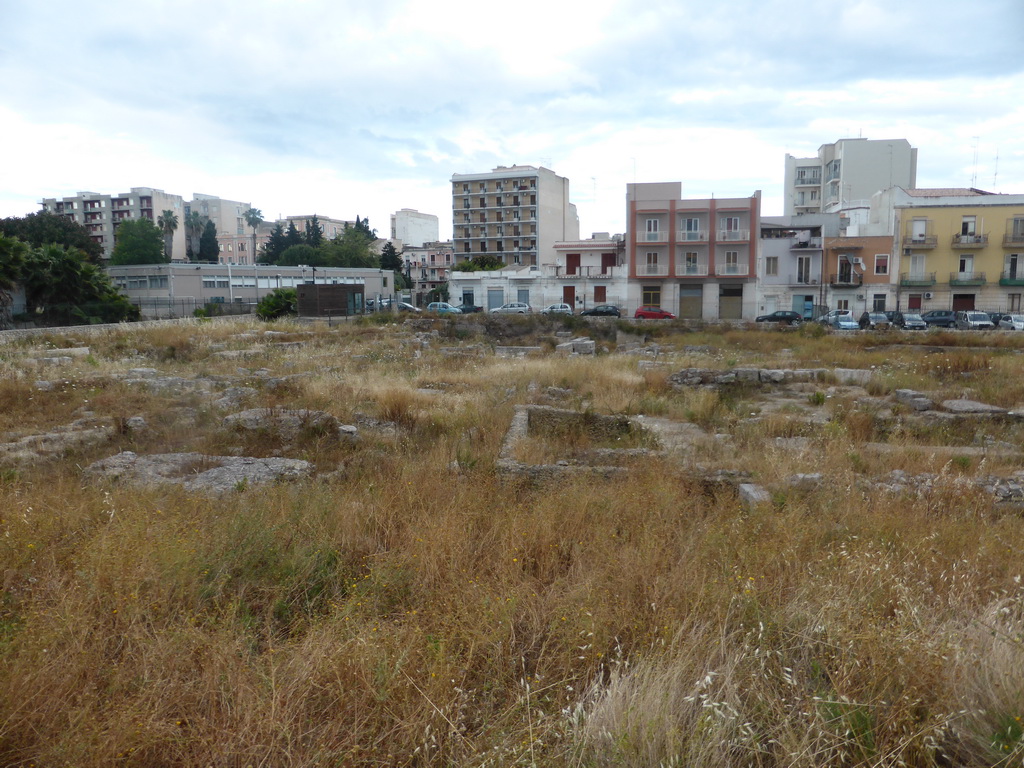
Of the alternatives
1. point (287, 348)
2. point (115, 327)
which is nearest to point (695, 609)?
Answer: point (287, 348)

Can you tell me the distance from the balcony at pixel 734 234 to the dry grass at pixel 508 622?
46.4 m

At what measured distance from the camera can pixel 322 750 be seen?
9.50 ft

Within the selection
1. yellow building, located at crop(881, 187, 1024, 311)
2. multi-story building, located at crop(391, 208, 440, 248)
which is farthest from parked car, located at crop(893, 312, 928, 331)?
multi-story building, located at crop(391, 208, 440, 248)

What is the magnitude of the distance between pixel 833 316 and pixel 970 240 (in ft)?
45.3

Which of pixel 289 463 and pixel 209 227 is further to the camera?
pixel 209 227

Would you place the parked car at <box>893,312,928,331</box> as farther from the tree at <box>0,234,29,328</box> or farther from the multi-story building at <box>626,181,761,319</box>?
the tree at <box>0,234,29,328</box>

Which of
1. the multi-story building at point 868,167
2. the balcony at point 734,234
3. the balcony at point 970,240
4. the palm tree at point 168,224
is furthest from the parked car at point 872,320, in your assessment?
the palm tree at point 168,224

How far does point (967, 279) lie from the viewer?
49031 millimetres

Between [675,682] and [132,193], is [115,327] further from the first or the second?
[132,193]

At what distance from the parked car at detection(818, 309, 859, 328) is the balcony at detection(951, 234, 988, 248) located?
8584 millimetres

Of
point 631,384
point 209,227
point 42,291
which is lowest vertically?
point 631,384

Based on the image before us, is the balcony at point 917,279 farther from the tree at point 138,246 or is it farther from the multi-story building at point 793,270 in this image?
the tree at point 138,246

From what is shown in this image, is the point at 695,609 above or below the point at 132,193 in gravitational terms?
below

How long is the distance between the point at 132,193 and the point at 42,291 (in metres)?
78.2
